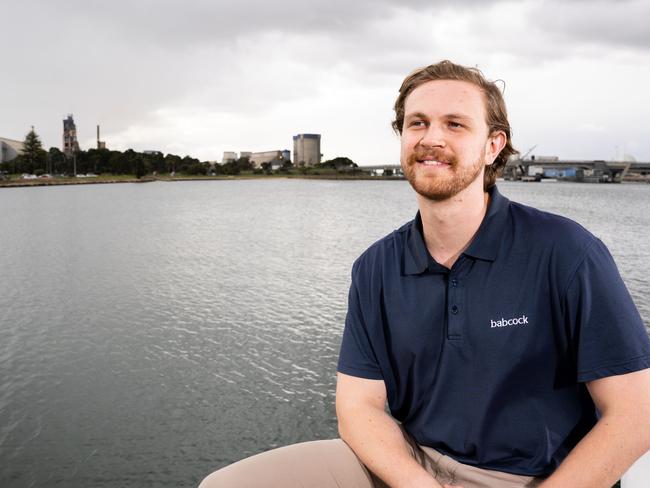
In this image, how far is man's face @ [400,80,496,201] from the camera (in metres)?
2.75

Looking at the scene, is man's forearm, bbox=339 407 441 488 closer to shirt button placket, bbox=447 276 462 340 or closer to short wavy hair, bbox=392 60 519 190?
shirt button placket, bbox=447 276 462 340

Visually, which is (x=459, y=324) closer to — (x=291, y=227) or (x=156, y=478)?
(x=156, y=478)

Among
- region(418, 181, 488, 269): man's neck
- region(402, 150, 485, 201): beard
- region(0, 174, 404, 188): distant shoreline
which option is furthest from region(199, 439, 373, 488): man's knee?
region(0, 174, 404, 188): distant shoreline

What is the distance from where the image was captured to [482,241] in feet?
8.80

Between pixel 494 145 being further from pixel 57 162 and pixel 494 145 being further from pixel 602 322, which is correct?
pixel 57 162

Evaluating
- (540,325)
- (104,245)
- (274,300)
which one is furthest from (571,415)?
(104,245)

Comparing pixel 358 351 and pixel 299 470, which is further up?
pixel 358 351

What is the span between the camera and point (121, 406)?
7.89 metres

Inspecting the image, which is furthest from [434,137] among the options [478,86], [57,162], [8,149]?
[8,149]

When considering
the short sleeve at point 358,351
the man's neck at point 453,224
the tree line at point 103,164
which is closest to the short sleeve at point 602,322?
the man's neck at point 453,224

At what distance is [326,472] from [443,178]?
1500 mm

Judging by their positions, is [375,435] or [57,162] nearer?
[375,435]

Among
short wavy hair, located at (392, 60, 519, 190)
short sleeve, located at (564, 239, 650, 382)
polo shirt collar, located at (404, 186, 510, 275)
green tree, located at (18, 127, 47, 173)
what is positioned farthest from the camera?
green tree, located at (18, 127, 47, 173)

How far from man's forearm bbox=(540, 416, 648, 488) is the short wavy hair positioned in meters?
1.31
